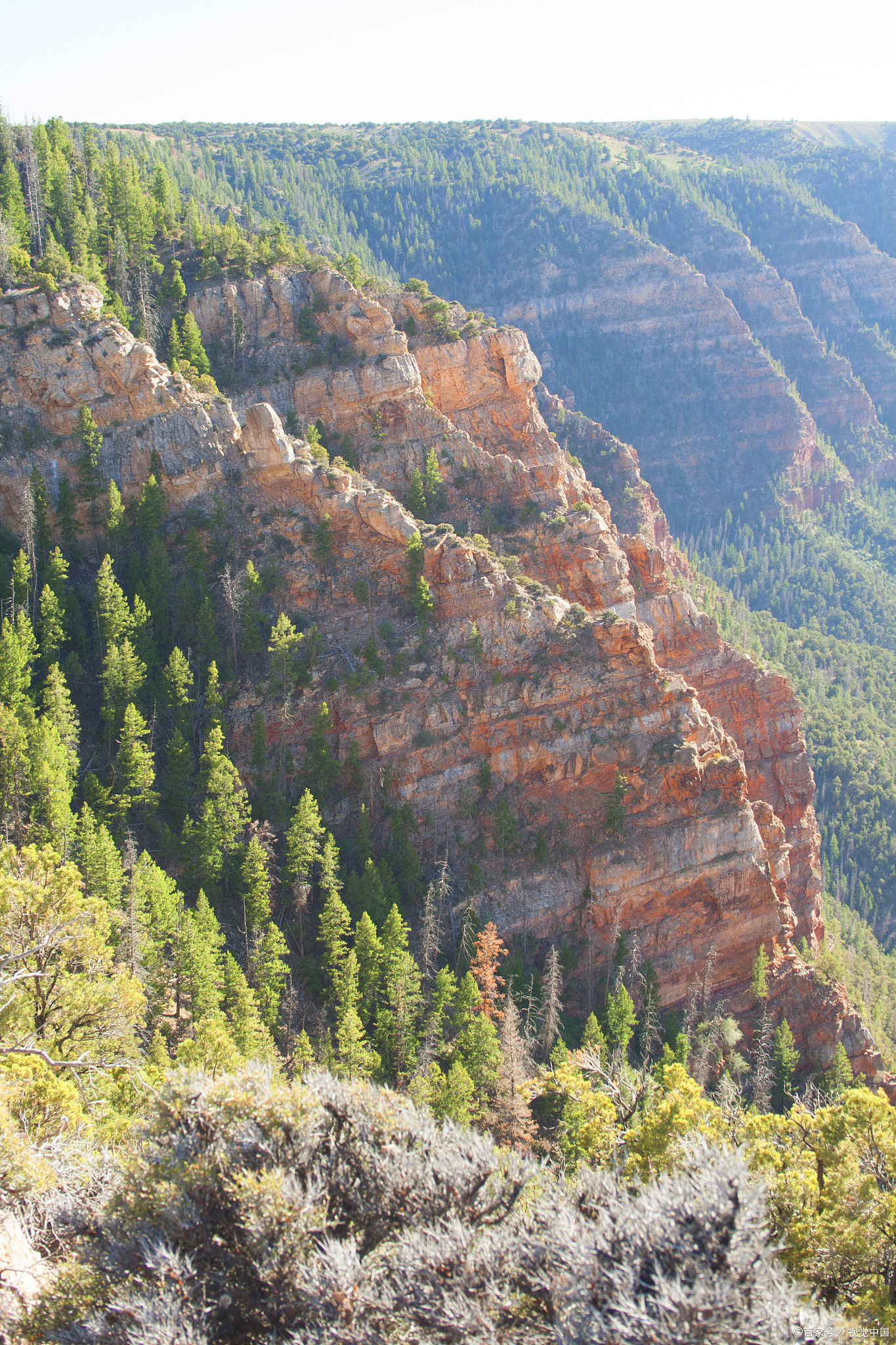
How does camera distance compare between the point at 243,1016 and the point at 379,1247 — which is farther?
the point at 243,1016

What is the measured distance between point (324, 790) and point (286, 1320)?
170 feet

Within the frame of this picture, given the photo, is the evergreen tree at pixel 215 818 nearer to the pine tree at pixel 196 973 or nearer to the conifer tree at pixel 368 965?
the conifer tree at pixel 368 965

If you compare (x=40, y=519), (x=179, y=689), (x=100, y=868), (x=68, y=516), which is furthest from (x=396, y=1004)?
(x=40, y=519)

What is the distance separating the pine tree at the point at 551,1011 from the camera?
64.5m

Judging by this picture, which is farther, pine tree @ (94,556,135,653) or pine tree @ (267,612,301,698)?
pine tree @ (267,612,301,698)

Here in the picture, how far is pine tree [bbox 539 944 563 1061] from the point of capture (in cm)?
6450

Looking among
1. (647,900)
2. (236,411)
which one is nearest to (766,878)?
(647,900)

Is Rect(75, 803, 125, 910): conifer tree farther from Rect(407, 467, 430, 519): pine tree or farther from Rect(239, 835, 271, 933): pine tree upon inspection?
Rect(407, 467, 430, 519): pine tree

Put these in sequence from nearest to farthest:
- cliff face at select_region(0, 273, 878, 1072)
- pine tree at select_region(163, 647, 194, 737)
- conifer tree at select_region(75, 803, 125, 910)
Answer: conifer tree at select_region(75, 803, 125, 910) < pine tree at select_region(163, 647, 194, 737) < cliff face at select_region(0, 273, 878, 1072)

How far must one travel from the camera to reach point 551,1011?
212 feet

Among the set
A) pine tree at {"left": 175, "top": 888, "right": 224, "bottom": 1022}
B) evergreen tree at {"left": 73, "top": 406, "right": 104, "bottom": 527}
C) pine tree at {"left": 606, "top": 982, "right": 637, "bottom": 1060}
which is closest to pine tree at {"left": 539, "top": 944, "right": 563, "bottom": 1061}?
pine tree at {"left": 606, "top": 982, "right": 637, "bottom": 1060}

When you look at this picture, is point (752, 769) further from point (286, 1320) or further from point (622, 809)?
point (286, 1320)

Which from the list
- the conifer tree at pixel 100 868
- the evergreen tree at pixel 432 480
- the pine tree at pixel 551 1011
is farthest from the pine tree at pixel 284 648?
the pine tree at pixel 551 1011

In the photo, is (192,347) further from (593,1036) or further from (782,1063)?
(782,1063)
